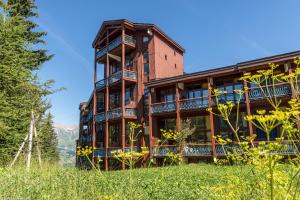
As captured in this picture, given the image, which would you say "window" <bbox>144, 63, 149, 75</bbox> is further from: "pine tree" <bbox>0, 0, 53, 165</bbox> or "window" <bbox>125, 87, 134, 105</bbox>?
"pine tree" <bbox>0, 0, 53, 165</bbox>

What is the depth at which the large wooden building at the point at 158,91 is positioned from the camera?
18.4 m

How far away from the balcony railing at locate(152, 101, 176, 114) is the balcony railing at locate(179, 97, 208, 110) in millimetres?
794

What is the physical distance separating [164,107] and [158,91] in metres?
2.74

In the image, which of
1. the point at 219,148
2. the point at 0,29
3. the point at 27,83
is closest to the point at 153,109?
the point at 219,148

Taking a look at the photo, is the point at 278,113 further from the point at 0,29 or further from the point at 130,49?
the point at 130,49

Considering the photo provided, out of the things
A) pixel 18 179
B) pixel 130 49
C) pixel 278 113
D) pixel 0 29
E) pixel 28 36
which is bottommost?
pixel 18 179

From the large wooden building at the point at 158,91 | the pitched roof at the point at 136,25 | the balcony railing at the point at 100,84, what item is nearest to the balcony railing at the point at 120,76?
the large wooden building at the point at 158,91

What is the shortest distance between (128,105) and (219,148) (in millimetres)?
10900

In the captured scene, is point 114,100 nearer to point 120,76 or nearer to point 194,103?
point 120,76

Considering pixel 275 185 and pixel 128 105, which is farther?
pixel 128 105

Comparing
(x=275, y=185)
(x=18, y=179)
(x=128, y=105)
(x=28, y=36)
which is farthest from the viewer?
(x=28, y=36)

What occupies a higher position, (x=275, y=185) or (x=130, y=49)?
(x=130, y=49)

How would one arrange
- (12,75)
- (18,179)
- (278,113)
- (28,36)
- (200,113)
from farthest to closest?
(28,36), (200,113), (12,75), (18,179), (278,113)

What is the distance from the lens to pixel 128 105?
24.8 meters
